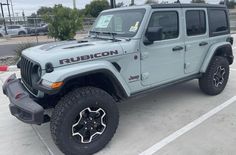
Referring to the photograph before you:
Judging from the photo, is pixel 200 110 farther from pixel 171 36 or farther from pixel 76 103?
pixel 76 103

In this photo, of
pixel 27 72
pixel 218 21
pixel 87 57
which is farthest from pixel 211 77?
pixel 27 72

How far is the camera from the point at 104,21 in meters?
4.59

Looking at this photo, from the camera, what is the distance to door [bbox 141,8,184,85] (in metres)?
3.84

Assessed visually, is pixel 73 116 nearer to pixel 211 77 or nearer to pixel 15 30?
pixel 211 77

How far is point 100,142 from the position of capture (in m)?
3.35

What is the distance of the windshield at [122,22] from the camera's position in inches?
152

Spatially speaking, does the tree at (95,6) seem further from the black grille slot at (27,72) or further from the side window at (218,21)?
the black grille slot at (27,72)

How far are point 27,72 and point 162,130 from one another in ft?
6.89

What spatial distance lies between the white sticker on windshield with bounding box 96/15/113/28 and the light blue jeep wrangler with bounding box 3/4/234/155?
0.08 feet

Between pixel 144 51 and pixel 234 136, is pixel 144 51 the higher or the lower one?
the higher one

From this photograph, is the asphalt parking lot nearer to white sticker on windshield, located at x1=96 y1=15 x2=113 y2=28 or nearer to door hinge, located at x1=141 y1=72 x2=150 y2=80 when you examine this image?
door hinge, located at x1=141 y1=72 x2=150 y2=80

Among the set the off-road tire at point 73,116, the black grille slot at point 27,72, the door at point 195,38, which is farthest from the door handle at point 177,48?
the black grille slot at point 27,72

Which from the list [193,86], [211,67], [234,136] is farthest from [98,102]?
[193,86]

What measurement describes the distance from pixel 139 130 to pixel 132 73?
0.89 meters
